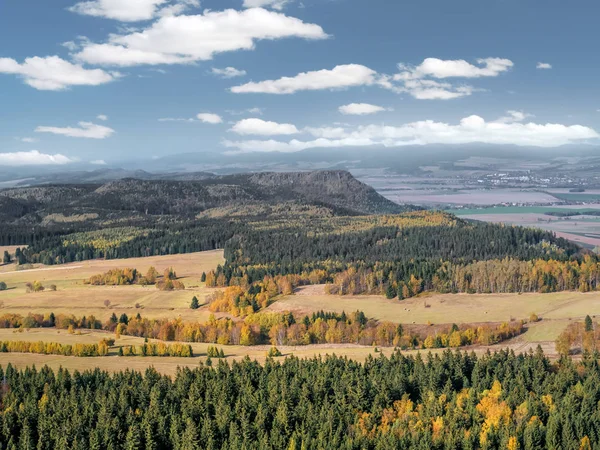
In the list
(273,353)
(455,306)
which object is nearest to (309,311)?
(273,353)

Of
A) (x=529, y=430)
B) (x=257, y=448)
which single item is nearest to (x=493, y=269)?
(x=529, y=430)

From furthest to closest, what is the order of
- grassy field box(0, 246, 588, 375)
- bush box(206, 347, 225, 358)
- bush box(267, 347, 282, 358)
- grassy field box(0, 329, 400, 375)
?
bush box(206, 347, 225, 358), bush box(267, 347, 282, 358), grassy field box(0, 246, 588, 375), grassy field box(0, 329, 400, 375)

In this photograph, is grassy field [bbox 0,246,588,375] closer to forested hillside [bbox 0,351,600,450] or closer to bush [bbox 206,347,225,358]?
bush [bbox 206,347,225,358]

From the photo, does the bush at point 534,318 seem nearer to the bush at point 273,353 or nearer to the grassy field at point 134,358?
the grassy field at point 134,358

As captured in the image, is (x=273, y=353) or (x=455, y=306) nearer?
(x=273, y=353)

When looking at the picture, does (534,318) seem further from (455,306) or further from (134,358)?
(134,358)

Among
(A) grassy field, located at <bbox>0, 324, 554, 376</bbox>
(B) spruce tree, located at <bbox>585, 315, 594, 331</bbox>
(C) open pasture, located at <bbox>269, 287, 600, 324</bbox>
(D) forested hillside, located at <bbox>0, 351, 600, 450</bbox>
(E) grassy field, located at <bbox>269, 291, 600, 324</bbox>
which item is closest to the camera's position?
(D) forested hillside, located at <bbox>0, 351, 600, 450</bbox>

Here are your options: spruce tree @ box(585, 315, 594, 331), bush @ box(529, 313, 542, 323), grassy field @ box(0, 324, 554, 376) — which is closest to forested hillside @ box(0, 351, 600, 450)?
grassy field @ box(0, 324, 554, 376)
